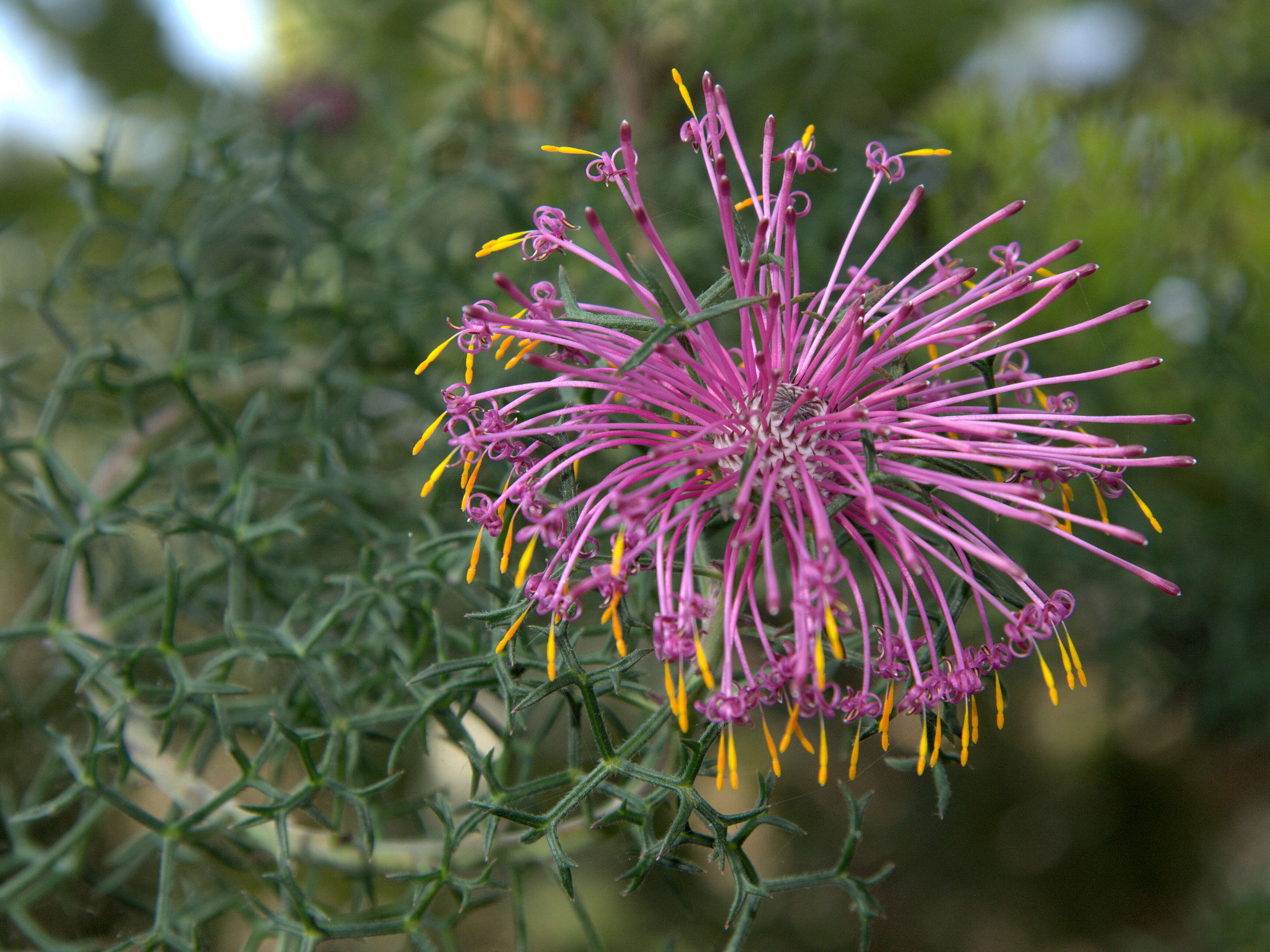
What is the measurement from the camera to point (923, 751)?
38cm

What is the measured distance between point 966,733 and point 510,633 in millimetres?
205

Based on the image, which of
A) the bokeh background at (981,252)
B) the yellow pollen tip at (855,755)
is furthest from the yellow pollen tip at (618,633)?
the bokeh background at (981,252)

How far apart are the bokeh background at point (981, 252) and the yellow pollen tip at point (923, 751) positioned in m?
0.29

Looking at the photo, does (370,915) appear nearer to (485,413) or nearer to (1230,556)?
(485,413)

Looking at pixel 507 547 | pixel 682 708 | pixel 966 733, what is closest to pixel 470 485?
pixel 507 547

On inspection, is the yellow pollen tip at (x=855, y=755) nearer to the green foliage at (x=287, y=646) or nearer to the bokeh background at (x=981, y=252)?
the green foliage at (x=287, y=646)

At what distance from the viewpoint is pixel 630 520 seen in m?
0.37

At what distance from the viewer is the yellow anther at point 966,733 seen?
0.39m

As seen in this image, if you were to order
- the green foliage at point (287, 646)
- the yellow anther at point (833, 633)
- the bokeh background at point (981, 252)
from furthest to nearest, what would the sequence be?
the bokeh background at point (981, 252) < the green foliage at point (287, 646) < the yellow anther at point (833, 633)

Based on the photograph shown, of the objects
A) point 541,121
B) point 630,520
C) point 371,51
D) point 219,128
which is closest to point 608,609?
point 630,520

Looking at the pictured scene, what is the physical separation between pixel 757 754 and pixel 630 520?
2.19 ft

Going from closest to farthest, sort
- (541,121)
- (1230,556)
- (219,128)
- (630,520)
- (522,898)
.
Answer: (630,520), (522,898), (219,128), (1230,556), (541,121)

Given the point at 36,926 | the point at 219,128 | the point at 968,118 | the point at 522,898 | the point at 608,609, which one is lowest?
the point at 36,926

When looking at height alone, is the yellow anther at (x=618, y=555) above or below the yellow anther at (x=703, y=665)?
above
